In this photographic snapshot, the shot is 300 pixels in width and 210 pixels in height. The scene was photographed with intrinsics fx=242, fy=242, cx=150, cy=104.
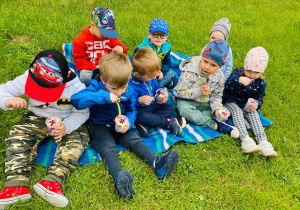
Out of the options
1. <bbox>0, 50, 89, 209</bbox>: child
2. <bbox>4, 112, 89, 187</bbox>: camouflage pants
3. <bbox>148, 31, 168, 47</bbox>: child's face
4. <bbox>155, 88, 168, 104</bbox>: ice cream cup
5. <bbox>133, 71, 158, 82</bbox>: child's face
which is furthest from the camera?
<bbox>148, 31, 168, 47</bbox>: child's face

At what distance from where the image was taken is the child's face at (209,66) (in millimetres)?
3509

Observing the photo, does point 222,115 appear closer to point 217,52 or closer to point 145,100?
point 217,52

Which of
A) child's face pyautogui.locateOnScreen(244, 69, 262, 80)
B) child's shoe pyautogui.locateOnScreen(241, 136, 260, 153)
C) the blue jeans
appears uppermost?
child's face pyautogui.locateOnScreen(244, 69, 262, 80)

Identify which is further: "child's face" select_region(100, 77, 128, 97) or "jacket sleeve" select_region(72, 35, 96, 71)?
"jacket sleeve" select_region(72, 35, 96, 71)

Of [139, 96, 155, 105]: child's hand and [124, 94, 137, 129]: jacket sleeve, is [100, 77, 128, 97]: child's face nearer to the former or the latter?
[124, 94, 137, 129]: jacket sleeve

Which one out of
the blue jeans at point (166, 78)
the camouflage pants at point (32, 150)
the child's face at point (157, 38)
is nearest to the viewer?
the camouflage pants at point (32, 150)

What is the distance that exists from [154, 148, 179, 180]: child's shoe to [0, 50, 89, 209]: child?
→ 92 cm

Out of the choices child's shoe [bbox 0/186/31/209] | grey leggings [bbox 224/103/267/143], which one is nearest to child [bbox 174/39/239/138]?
grey leggings [bbox 224/103/267/143]

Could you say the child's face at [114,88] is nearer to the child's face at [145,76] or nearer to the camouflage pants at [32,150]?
the child's face at [145,76]

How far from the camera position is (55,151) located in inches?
117

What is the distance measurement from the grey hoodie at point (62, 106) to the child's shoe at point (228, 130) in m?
1.97

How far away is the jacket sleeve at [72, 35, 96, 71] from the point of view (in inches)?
147

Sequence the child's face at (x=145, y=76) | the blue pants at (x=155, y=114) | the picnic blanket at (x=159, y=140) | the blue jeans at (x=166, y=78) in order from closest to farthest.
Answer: the picnic blanket at (x=159, y=140), the child's face at (x=145, y=76), the blue pants at (x=155, y=114), the blue jeans at (x=166, y=78)

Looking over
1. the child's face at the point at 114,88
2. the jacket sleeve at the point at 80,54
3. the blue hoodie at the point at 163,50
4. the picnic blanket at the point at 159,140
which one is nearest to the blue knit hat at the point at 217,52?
the blue hoodie at the point at 163,50
